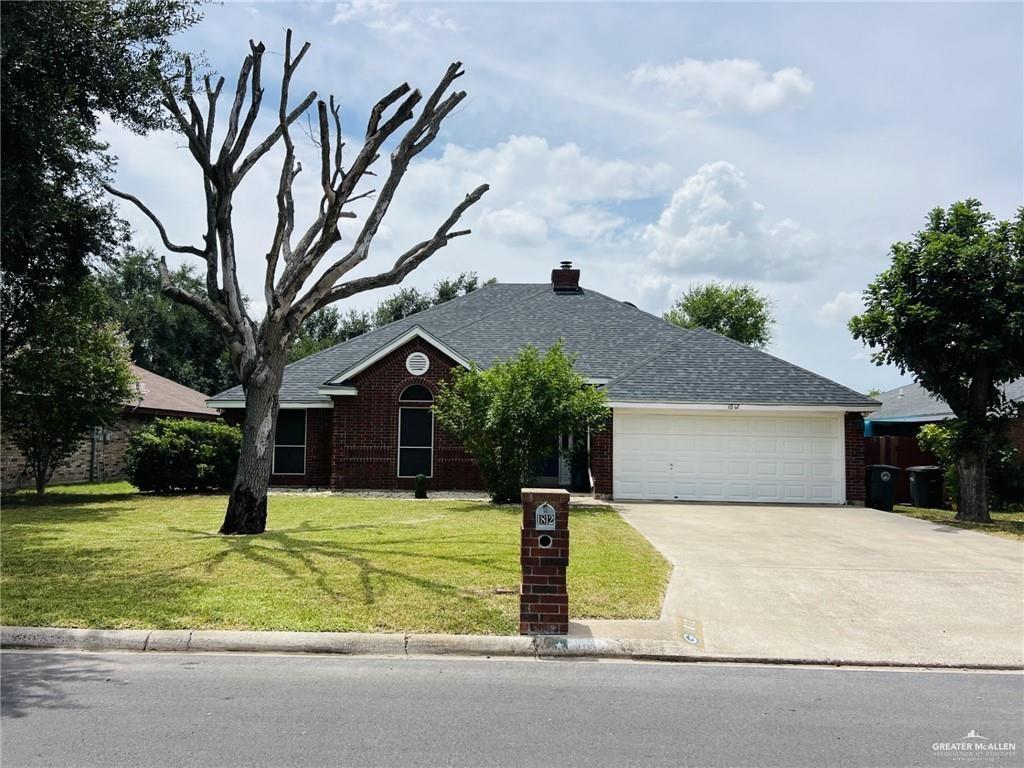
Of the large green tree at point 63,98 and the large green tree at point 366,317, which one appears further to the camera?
the large green tree at point 366,317

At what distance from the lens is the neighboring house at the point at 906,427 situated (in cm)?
2170

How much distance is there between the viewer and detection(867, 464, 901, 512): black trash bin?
18.9m

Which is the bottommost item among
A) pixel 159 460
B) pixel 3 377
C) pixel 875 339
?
pixel 159 460

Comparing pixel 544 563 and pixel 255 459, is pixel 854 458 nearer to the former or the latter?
pixel 255 459

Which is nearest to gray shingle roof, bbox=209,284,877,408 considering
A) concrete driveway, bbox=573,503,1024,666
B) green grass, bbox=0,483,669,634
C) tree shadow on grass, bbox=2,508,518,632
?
concrete driveway, bbox=573,503,1024,666

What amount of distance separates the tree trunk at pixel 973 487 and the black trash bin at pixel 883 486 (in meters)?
1.85

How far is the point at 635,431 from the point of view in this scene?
65.0 feet

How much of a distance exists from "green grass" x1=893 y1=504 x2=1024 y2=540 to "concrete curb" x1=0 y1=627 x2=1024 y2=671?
9.67 meters

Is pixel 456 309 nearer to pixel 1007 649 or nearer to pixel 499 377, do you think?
pixel 499 377

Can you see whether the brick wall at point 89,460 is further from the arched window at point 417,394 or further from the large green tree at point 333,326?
the large green tree at point 333,326

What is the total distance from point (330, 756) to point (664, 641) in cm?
336

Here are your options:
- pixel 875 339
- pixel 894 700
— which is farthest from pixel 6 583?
pixel 875 339

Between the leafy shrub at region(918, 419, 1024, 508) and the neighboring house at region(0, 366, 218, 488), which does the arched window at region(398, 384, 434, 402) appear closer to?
the neighboring house at region(0, 366, 218, 488)

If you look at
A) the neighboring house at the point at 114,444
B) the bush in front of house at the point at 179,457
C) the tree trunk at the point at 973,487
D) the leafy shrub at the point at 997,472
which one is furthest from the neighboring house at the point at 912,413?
the neighboring house at the point at 114,444
